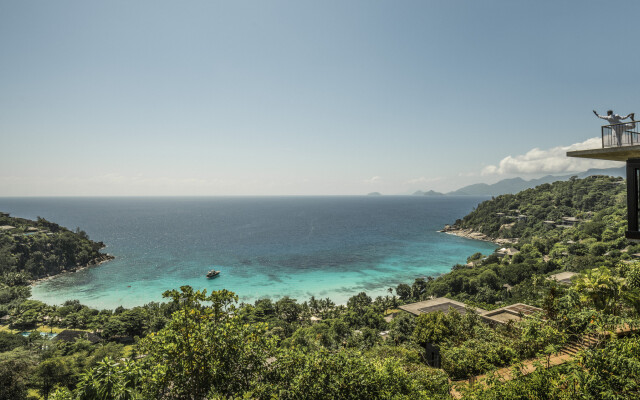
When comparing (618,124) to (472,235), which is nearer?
(618,124)

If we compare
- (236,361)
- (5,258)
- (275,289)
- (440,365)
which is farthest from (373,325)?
(5,258)

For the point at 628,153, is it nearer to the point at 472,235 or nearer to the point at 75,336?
the point at 75,336

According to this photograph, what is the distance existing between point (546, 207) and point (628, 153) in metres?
83.8

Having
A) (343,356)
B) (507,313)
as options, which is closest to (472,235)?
(507,313)

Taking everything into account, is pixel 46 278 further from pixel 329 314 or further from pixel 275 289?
pixel 329 314

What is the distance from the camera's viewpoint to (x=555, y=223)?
65.0 m

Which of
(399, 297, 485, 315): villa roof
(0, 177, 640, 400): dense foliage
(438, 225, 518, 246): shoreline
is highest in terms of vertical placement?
(0, 177, 640, 400): dense foliage

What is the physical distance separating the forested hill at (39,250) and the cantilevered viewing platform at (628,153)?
62497mm

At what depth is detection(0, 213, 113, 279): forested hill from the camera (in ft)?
150

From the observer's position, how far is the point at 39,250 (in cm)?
4953

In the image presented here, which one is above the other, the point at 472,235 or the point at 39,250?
the point at 39,250

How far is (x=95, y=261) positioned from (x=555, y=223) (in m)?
95.5

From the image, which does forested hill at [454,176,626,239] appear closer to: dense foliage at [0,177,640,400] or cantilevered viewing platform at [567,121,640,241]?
dense foliage at [0,177,640,400]

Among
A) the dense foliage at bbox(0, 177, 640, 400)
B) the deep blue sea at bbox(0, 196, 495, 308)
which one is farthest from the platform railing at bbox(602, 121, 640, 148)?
the deep blue sea at bbox(0, 196, 495, 308)
